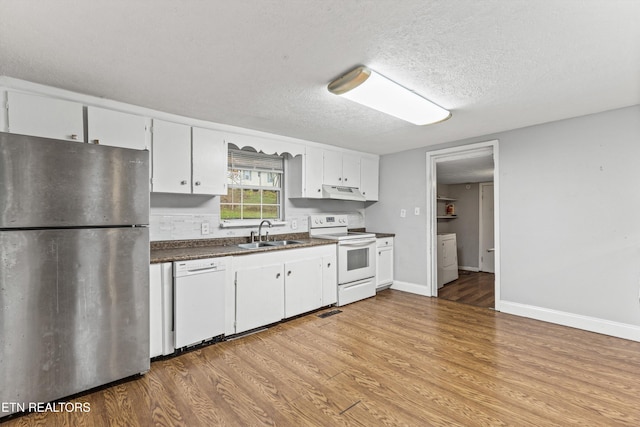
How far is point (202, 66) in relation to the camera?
2.00 metres

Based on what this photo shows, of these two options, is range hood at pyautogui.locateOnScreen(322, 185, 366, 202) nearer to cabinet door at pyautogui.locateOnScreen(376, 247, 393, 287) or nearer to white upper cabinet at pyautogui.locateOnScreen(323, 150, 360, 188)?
white upper cabinet at pyautogui.locateOnScreen(323, 150, 360, 188)

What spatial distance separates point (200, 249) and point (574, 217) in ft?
13.3

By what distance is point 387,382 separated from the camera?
6.95 feet

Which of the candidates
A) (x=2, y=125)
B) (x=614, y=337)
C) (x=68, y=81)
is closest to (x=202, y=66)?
(x=68, y=81)

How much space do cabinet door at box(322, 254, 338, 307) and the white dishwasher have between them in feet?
4.44

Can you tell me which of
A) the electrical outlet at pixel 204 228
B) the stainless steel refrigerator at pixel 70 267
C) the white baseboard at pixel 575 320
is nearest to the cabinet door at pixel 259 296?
the electrical outlet at pixel 204 228

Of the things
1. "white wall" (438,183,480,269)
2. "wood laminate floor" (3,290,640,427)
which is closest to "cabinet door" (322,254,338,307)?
"wood laminate floor" (3,290,640,427)

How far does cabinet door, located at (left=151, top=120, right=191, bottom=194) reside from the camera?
2756mm

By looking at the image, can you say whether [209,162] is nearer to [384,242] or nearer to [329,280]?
[329,280]

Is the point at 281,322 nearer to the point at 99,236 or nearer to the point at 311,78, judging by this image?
the point at 99,236

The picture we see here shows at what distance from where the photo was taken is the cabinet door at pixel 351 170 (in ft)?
14.8

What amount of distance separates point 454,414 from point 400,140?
3.21 m

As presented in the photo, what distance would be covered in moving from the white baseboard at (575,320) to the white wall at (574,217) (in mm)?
12

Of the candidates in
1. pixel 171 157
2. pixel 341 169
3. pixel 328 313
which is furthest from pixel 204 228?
pixel 341 169
